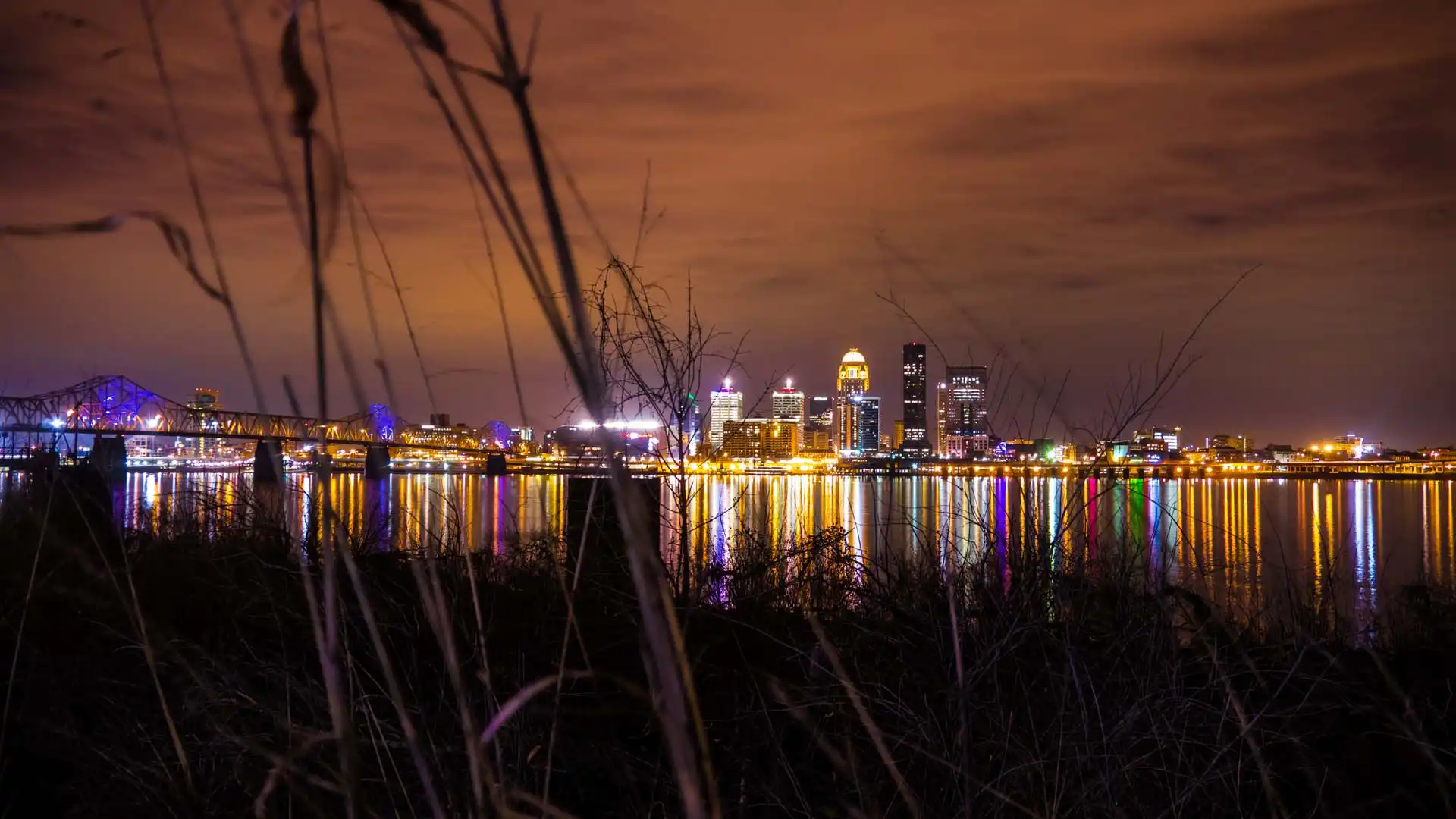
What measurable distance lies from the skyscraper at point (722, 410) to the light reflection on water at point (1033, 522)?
0.49 metres

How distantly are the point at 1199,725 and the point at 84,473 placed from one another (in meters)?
13.7

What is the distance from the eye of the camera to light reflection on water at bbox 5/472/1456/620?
15.9 feet

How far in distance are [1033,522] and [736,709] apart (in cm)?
128

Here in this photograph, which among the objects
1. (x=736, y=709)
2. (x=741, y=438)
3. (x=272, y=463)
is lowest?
(x=736, y=709)

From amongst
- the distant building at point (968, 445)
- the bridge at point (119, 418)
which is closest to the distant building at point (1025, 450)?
the distant building at point (968, 445)

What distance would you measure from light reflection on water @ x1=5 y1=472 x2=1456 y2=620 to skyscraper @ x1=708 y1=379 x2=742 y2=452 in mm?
488

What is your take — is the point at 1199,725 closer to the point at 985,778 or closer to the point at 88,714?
the point at 985,778

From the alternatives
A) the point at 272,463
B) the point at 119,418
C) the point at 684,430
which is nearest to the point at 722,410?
the point at 684,430

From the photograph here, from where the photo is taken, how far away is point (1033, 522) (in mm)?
3783

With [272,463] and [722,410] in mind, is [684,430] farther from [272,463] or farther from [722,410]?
[272,463]

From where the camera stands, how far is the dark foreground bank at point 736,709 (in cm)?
244

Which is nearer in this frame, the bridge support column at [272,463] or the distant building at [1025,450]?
the bridge support column at [272,463]

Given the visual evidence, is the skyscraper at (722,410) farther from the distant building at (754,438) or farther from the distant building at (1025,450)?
the distant building at (1025,450)

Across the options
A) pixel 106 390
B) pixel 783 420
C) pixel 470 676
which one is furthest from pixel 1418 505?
pixel 106 390
